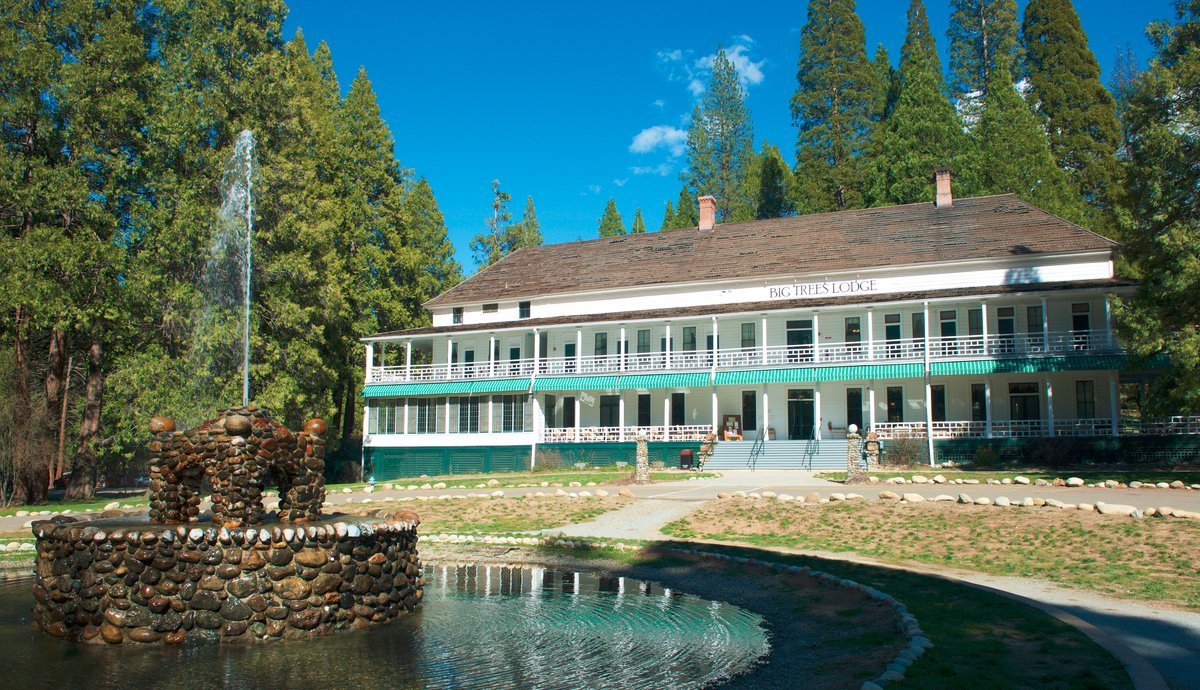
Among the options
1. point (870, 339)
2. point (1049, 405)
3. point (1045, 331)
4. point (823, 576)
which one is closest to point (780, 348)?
point (870, 339)

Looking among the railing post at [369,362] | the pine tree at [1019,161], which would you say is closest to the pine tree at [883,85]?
the pine tree at [1019,161]

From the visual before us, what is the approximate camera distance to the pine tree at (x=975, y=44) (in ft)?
Answer: 229

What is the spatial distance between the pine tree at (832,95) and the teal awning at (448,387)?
101ft

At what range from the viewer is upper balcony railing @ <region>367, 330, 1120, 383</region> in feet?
114

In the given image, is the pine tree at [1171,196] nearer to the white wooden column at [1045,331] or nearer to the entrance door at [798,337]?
the white wooden column at [1045,331]

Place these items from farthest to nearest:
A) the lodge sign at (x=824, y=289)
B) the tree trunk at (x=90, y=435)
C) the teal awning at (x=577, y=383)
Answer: the teal awning at (x=577, y=383) < the lodge sign at (x=824, y=289) < the tree trunk at (x=90, y=435)

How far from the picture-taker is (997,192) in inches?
2008

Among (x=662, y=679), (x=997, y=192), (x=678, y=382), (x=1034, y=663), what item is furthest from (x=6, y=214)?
(x=997, y=192)

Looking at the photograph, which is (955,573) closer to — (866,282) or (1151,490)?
(1151,490)

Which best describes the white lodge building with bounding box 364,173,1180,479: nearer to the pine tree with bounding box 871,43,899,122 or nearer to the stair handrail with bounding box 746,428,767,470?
the stair handrail with bounding box 746,428,767,470

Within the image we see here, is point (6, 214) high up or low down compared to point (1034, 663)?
up

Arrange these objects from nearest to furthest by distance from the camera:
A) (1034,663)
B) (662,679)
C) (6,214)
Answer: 1. (1034,663)
2. (662,679)
3. (6,214)

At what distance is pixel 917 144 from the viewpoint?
5222 cm

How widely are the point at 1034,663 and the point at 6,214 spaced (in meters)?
36.2
